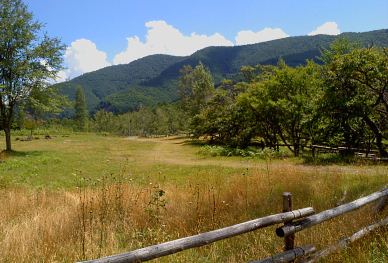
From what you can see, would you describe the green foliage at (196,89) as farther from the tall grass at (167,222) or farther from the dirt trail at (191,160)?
the tall grass at (167,222)

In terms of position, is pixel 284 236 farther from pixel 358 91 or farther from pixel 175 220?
pixel 358 91

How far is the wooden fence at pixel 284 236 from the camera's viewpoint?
4070 mm

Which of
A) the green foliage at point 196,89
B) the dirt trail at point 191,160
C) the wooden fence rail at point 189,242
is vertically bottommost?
the dirt trail at point 191,160

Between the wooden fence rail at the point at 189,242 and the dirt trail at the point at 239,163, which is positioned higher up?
the wooden fence rail at the point at 189,242

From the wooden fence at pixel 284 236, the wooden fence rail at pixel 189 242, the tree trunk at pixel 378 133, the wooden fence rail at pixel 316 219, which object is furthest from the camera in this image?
the tree trunk at pixel 378 133

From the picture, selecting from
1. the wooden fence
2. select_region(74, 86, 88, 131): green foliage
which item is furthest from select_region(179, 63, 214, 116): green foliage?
the wooden fence

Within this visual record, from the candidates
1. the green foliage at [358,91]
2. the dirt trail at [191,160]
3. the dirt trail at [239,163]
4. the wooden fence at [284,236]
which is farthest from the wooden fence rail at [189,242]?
the green foliage at [358,91]

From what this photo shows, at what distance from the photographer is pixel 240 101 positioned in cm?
3525

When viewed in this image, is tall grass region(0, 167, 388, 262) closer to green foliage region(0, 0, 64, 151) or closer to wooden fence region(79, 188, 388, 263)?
wooden fence region(79, 188, 388, 263)

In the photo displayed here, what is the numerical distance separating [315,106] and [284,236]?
2086 cm

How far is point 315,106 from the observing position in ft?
81.4

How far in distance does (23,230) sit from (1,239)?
1.22 ft

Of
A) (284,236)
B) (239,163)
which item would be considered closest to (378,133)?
(239,163)

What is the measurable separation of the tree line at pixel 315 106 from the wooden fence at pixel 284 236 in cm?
1736
